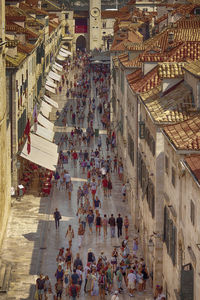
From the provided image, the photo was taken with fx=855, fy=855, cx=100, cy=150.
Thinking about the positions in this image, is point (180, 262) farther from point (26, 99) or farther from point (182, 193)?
point (26, 99)

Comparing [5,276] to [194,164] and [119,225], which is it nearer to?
[119,225]

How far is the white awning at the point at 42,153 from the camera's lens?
59938mm

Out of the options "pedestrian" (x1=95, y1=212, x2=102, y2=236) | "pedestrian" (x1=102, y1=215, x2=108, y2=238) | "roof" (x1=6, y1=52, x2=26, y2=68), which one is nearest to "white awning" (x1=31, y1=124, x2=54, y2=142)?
"roof" (x1=6, y1=52, x2=26, y2=68)

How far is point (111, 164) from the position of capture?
71.6 metres

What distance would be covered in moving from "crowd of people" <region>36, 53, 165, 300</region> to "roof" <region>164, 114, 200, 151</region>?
24.5 feet

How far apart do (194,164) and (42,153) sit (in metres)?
33.7

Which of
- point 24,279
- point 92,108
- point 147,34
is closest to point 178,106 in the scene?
point 24,279

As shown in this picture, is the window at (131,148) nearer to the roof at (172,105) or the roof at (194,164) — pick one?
the roof at (172,105)

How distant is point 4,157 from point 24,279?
899 centimetres

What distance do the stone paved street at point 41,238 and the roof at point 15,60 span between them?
919 cm

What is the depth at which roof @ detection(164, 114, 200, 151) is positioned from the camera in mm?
31953

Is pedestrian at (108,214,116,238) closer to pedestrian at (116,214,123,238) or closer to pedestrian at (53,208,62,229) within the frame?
pedestrian at (116,214,123,238)

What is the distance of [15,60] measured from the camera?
Answer: 5984 centimetres

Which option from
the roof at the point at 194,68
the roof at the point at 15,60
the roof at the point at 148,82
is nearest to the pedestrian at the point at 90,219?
the roof at the point at 148,82
